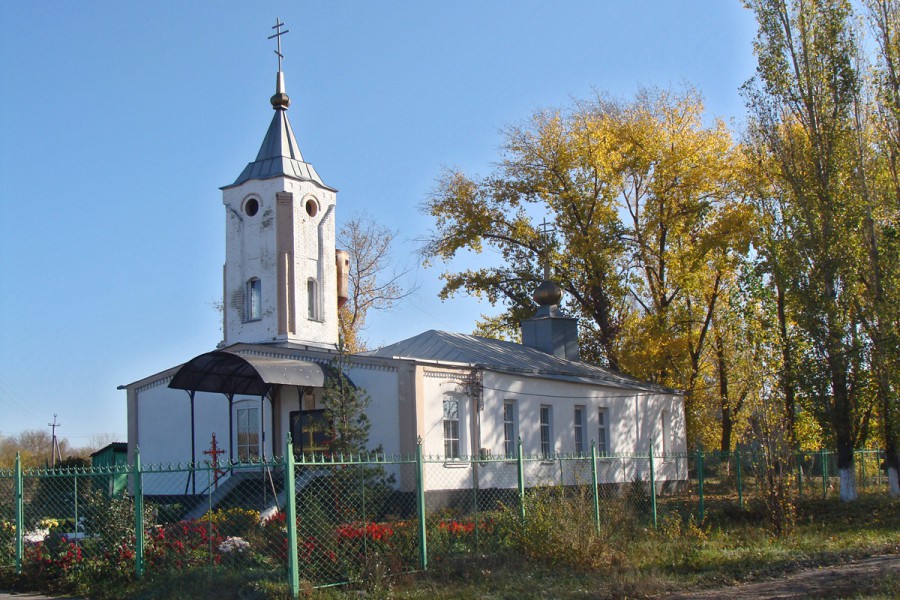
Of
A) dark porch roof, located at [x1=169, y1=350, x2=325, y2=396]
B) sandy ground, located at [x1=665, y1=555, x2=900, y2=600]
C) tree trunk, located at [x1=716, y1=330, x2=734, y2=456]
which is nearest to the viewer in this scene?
sandy ground, located at [x1=665, y1=555, x2=900, y2=600]

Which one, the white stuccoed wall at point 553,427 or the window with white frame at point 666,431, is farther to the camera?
the window with white frame at point 666,431

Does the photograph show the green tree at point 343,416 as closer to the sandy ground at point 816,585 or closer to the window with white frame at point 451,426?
the sandy ground at point 816,585

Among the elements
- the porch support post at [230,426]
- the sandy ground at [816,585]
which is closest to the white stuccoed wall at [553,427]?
the porch support post at [230,426]

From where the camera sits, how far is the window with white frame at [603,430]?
27.2 metres

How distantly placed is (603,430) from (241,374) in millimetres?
11039

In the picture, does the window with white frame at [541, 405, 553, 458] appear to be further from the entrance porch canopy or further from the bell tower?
the entrance porch canopy

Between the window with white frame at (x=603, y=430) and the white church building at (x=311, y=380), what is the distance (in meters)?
0.05

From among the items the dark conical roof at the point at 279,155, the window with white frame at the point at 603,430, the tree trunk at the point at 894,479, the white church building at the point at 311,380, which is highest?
the dark conical roof at the point at 279,155

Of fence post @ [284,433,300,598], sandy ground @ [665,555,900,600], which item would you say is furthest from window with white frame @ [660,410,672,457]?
fence post @ [284,433,300,598]

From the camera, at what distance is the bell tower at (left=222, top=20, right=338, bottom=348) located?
81.6 feet

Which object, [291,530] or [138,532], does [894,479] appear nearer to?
[291,530]

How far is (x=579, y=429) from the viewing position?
2648cm

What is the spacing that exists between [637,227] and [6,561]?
80.7ft

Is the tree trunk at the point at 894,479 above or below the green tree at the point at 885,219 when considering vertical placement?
below
